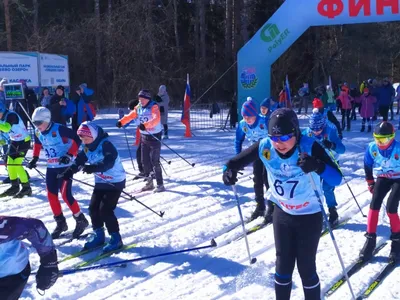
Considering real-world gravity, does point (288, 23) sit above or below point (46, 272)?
above

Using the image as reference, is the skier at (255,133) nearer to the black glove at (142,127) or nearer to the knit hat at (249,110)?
the knit hat at (249,110)

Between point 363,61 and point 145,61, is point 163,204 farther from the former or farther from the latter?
point 363,61

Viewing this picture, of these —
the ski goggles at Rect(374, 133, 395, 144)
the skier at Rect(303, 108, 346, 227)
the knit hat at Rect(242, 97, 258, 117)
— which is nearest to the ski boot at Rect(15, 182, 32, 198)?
the knit hat at Rect(242, 97, 258, 117)

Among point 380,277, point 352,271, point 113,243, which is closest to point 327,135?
point 352,271

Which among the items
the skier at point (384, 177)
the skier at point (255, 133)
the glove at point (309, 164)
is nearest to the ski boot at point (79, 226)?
the skier at point (255, 133)

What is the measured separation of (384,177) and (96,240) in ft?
11.1

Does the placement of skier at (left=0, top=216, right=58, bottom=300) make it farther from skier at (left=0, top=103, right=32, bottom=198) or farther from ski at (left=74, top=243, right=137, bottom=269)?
skier at (left=0, top=103, right=32, bottom=198)

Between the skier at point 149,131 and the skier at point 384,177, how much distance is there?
13.4 feet

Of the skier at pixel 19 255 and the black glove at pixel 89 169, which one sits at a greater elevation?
the black glove at pixel 89 169

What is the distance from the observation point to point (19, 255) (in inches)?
114

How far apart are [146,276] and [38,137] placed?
246 centimetres

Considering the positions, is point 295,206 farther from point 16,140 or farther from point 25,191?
point 25,191

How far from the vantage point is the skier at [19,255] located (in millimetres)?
2783

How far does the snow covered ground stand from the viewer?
177 inches
